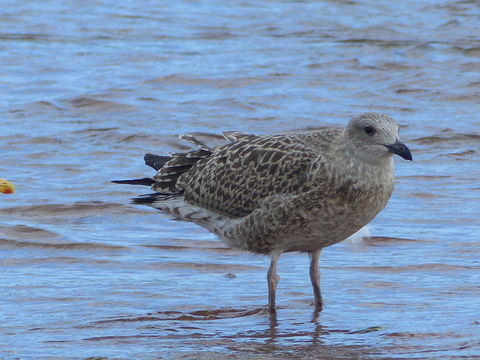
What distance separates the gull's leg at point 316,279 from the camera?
24.8ft

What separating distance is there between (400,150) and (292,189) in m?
0.77

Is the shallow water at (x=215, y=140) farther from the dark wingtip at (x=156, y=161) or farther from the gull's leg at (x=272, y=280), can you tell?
the dark wingtip at (x=156, y=161)

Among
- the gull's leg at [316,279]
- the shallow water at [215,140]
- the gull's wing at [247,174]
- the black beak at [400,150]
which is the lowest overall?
the shallow water at [215,140]

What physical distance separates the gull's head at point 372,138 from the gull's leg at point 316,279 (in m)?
0.82

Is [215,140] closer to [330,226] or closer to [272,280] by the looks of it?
[272,280]

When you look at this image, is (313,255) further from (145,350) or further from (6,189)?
(6,189)

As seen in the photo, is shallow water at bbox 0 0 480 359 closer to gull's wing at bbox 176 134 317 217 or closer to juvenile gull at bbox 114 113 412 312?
juvenile gull at bbox 114 113 412 312

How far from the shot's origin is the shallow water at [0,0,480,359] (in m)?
7.02

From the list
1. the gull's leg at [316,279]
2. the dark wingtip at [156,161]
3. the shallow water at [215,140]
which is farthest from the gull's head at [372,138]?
the dark wingtip at [156,161]

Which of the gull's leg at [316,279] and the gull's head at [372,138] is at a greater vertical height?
the gull's head at [372,138]

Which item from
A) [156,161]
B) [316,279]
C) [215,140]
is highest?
[156,161]

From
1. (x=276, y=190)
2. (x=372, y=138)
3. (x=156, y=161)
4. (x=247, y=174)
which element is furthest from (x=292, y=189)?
(x=156, y=161)

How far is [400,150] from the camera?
703 cm

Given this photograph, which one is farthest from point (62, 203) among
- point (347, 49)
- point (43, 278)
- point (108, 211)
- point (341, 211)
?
point (347, 49)
